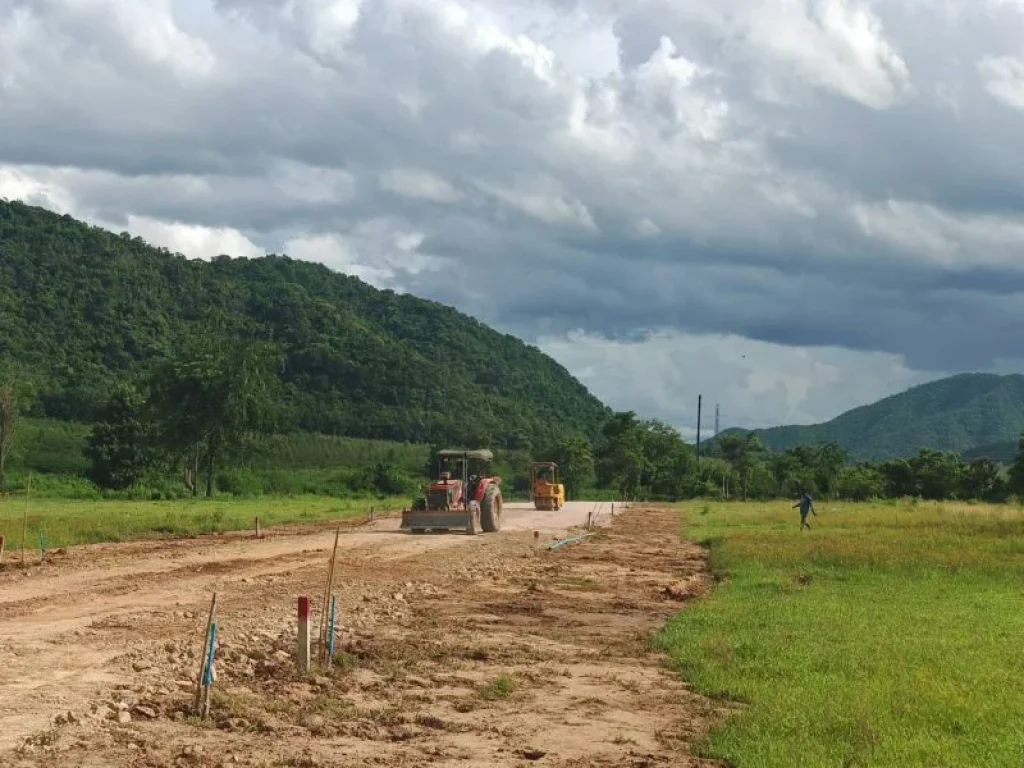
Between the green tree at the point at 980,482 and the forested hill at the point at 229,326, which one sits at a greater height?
the forested hill at the point at 229,326

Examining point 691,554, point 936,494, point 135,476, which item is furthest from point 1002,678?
point 936,494

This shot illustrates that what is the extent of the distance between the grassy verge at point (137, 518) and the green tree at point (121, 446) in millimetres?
13668

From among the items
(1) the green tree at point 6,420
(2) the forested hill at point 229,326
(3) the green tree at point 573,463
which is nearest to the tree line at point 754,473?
(3) the green tree at point 573,463

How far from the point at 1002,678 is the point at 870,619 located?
4902mm

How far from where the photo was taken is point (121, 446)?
71438mm

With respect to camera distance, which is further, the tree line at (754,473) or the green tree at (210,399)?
the tree line at (754,473)

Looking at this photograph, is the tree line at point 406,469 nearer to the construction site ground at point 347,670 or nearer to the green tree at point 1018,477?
the green tree at point 1018,477

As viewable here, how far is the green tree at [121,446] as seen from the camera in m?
71.1

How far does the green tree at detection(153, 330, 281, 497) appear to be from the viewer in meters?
65.6

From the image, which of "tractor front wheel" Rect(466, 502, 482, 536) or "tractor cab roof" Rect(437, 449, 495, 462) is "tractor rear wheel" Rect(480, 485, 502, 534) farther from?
"tractor cab roof" Rect(437, 449, 495, 462)

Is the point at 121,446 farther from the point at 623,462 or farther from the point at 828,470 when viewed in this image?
the point at 828,470

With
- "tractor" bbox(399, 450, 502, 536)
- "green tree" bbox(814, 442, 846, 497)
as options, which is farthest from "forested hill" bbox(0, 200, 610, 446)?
Result: "tractor" bbox(399, 450, 502, 536)

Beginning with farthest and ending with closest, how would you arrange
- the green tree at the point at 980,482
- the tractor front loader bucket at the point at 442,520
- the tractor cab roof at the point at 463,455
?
the green tree at the point at 980,482
the tractor cab roof at the point at 463,455
the tractor front loader bucket at the point at 442,520

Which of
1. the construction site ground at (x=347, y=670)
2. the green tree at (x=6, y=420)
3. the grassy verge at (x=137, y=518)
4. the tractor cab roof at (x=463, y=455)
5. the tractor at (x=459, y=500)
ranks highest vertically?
the green tree at (x=6, y=420)
